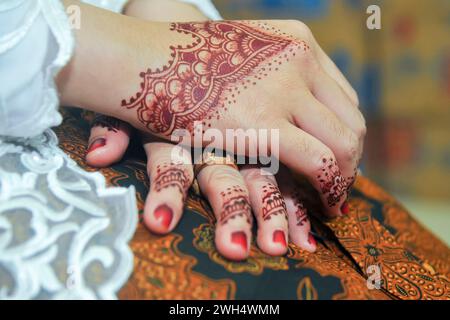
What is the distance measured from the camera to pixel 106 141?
63 cm

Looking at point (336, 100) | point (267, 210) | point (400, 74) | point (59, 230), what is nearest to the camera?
point (59, 230)

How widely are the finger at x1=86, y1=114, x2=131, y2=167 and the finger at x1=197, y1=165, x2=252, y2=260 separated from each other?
103 millimetres

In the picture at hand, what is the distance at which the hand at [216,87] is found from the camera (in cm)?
61

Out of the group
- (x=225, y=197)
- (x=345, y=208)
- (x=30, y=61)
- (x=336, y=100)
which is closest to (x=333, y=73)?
(x=336, y=100)

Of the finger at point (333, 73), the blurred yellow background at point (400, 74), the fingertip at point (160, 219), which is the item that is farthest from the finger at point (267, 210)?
the blurred yellow background at point (400, 74)

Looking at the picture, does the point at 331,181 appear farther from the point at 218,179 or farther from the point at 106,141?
the point at 106,141

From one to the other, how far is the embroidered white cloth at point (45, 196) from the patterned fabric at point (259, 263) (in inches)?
0.9

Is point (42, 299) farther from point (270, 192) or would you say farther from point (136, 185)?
point (270, 192)

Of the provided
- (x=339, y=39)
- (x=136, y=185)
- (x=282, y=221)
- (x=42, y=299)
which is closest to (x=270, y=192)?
(x=282, y=221)

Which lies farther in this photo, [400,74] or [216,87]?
[400,74]

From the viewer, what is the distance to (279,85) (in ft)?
2.21

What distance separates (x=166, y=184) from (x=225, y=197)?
0.07m

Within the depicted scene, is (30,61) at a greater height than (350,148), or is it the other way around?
(30,61)
